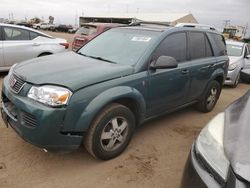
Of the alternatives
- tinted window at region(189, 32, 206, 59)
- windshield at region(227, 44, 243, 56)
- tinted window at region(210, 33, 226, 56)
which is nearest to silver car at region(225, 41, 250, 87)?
windshield at region(227, 44, 243, 56)

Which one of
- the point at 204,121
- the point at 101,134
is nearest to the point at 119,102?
the point at 101,134

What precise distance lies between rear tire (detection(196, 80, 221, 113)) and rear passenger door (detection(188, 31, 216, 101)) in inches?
11.8

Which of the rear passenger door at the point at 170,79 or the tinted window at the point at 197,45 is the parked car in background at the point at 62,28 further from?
the rear passenger door at the point at 170,79

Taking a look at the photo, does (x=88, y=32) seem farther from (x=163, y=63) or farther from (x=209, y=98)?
(x=163, y=63)

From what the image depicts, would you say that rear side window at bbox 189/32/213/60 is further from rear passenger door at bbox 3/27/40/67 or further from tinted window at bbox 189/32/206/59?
rear passenger door at bbox 3/27/40/67

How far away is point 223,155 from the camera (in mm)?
1850

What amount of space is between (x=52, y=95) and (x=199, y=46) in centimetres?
314

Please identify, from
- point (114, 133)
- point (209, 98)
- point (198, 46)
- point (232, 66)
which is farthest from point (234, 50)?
point (114, 133)

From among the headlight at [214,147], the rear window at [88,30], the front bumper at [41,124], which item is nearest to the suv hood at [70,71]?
the front bumper at [41,124]

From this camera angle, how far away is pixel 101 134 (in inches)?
127

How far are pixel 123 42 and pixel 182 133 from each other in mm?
1843

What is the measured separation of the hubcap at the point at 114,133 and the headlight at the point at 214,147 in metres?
1.39

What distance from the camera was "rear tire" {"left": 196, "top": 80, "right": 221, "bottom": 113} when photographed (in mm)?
5414

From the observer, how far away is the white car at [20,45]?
7098 millimetres
